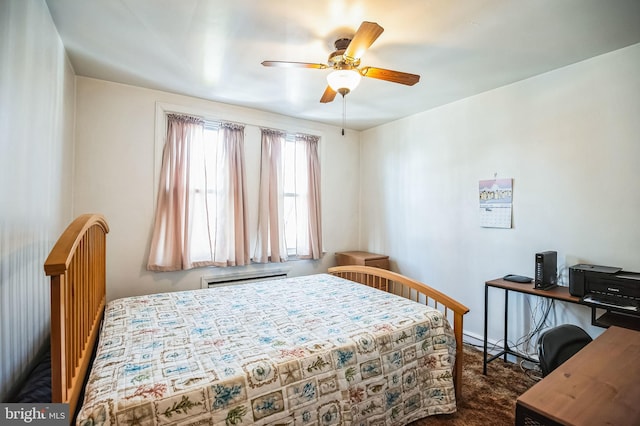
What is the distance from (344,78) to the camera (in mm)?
1886

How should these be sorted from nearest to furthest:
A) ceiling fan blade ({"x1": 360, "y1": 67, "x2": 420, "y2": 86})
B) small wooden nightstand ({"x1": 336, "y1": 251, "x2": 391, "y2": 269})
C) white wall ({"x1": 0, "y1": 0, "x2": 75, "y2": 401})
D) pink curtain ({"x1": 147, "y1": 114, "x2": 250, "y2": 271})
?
white wall ({"x1": 0, "y1": 0, "x2": 75, "y2": 401})
ceiling fan blade ({"x1": 360, "y1": 67, "x2": 420, "y2": 86})
pink curtain ({"x1": 147, "y1": 114, "x2": 250, "y2": 271})
small wooden nightstand ({"x1": 336, "y1": 251, "x2": 391, "y2": 269})

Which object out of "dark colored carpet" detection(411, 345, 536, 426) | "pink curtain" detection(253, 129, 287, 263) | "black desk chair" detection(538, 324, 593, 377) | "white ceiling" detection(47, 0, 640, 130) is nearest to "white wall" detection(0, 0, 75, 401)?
"white ceiling" detection(47, 0, 640, 130)

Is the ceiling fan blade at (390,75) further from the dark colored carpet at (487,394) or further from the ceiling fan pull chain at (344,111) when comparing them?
the dark colored carpet at (487,394)

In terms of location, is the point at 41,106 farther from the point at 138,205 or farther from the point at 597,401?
the point at 597,401

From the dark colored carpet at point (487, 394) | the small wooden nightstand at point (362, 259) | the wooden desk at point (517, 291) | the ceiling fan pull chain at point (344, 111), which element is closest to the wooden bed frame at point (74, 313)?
the dark colored carpet at point (487, 394)

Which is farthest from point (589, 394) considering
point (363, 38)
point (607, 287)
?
point (363, 38)

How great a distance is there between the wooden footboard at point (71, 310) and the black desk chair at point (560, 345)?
2.50 meters

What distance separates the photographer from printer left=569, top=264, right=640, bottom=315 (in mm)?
1811

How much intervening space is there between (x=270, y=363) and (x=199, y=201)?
2296 millimetres

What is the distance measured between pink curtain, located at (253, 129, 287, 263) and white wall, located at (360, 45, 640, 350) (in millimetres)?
1490

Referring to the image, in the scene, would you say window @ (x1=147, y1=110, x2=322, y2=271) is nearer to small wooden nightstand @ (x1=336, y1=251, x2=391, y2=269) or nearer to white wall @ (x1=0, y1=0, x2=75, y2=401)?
small wooden nightstand @ (x1=336, y1=251, x2=391, y2=269)

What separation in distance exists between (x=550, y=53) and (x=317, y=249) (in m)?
2.97

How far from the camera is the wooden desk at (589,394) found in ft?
2.64

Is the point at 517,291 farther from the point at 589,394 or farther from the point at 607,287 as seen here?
the point at 589,394
